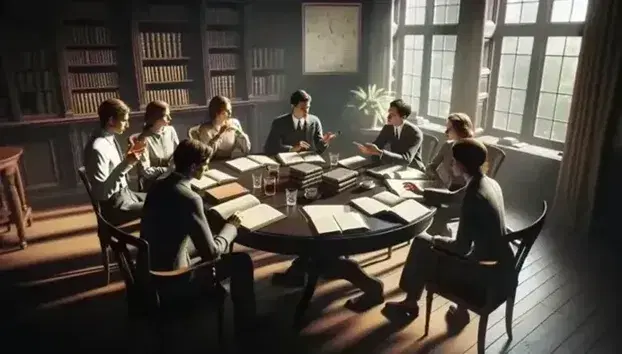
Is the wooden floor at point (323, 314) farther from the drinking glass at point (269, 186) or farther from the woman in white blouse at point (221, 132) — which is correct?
the woman in white blouse at point (221, 132)

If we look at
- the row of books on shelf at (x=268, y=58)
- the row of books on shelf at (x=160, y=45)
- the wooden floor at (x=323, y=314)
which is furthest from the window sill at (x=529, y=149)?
the row of books on shelf at (x=160, y=45)

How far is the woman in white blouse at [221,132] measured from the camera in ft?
12.3

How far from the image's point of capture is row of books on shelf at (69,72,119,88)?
4.95 m

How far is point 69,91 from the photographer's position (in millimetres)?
4895

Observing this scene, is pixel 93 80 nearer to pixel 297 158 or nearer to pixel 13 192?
pixel 13 192

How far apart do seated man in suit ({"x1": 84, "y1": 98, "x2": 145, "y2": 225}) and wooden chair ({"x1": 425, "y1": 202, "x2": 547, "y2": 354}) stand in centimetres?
204

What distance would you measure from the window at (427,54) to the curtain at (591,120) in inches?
66.7

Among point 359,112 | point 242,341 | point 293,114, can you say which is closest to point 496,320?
point 242,341

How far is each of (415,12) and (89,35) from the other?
3894 mm

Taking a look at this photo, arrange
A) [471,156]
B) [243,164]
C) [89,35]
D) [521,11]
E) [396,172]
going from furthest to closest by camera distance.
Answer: [89,35] → [521,11] → [243,164] → [396,172] → [471,156]

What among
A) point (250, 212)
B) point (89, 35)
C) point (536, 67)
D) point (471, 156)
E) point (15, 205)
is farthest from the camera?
point (89, 35)

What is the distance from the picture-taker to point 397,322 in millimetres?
2830

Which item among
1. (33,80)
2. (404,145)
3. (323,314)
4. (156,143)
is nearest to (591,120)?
(404,145)

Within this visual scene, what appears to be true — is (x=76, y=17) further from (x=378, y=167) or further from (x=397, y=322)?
(x=397, y=322)
